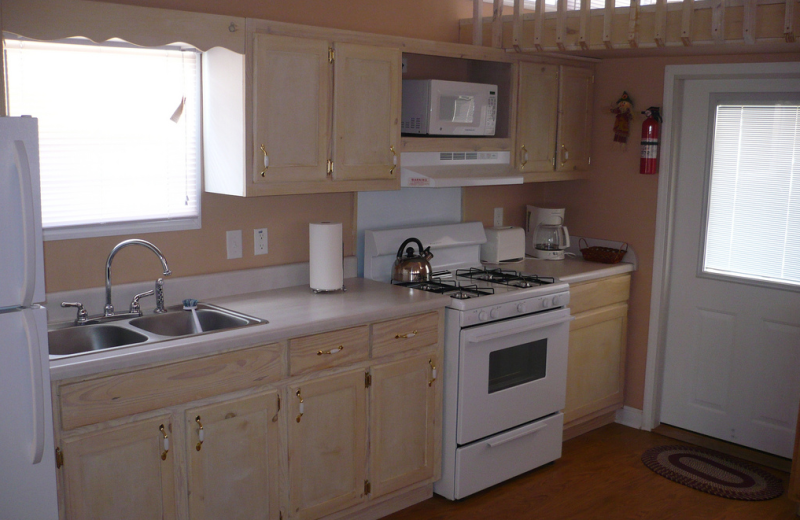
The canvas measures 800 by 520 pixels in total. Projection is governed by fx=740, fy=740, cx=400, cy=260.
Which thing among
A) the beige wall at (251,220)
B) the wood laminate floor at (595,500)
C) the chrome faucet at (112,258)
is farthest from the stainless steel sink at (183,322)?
the wood laminate floor at (595,500)

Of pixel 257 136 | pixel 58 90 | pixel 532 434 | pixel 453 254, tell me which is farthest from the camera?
pixel 453 254

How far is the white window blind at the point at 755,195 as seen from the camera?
382cm

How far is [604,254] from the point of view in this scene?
4328 millimetres

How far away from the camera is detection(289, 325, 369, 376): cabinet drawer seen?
2.77m

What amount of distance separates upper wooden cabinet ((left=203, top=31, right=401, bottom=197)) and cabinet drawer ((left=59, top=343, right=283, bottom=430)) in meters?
0.71

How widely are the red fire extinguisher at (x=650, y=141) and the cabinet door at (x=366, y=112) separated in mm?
1579

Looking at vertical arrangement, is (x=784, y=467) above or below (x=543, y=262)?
below

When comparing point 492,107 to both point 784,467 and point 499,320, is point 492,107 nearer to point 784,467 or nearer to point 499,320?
point 499,320

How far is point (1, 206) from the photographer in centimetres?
197

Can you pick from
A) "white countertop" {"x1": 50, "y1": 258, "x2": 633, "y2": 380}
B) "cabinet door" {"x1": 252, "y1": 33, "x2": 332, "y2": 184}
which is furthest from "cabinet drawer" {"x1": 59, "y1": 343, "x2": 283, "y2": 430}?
"cabinet door" {"x1": 252, "y1": 33, "x2": 332, "y2": 184}

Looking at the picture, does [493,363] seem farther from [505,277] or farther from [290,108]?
[290,108]

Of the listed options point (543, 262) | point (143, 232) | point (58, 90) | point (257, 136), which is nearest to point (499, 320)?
point (543, 262)

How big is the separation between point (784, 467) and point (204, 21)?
3542mm

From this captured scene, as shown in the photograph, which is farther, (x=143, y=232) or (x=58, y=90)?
(x=143, y=232)
